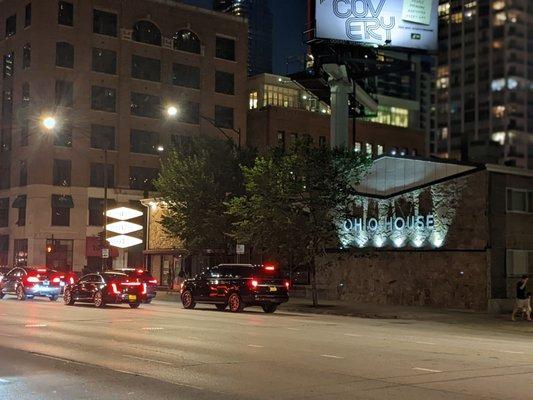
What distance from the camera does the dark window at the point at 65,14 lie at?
67.1 meters

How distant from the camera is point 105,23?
7025cm

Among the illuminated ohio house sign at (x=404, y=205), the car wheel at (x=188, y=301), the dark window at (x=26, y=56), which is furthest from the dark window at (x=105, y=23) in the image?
the car wheel at (x=188, y=301)

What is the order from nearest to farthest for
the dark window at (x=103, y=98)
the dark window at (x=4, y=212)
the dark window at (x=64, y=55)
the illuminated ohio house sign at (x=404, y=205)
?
the illuminated ohio house sign at (x=404, y=205), the dark window at (x=64, y=55), the dark window at (x=4, y=212), the dark window at (x=103, y=98)

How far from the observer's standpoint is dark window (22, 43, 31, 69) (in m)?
66.5

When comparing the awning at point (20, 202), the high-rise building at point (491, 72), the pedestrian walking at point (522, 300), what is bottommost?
the pedestrian walking at point (522, 300)

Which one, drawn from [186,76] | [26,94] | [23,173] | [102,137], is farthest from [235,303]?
[186,76]

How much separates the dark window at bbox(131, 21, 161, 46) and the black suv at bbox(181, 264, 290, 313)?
48016 mm

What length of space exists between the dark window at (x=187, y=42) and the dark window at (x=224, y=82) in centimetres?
337

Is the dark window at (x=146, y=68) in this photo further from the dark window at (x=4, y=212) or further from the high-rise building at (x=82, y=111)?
the dark window at (x=4, y=212)

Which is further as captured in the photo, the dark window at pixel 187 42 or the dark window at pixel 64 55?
the dark window at pixel 187 42

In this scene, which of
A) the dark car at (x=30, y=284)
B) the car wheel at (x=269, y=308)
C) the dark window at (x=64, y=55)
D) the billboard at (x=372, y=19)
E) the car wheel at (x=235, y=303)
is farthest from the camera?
the dark window at (x=64, y=55)

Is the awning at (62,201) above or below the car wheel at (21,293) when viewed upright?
above

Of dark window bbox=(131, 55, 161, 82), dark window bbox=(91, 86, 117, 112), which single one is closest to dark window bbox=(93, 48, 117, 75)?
dark window bbox=(91, 86, 117, 112)

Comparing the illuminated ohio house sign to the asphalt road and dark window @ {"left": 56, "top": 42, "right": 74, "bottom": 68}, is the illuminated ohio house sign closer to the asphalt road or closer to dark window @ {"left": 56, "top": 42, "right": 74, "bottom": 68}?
the asphalt road
